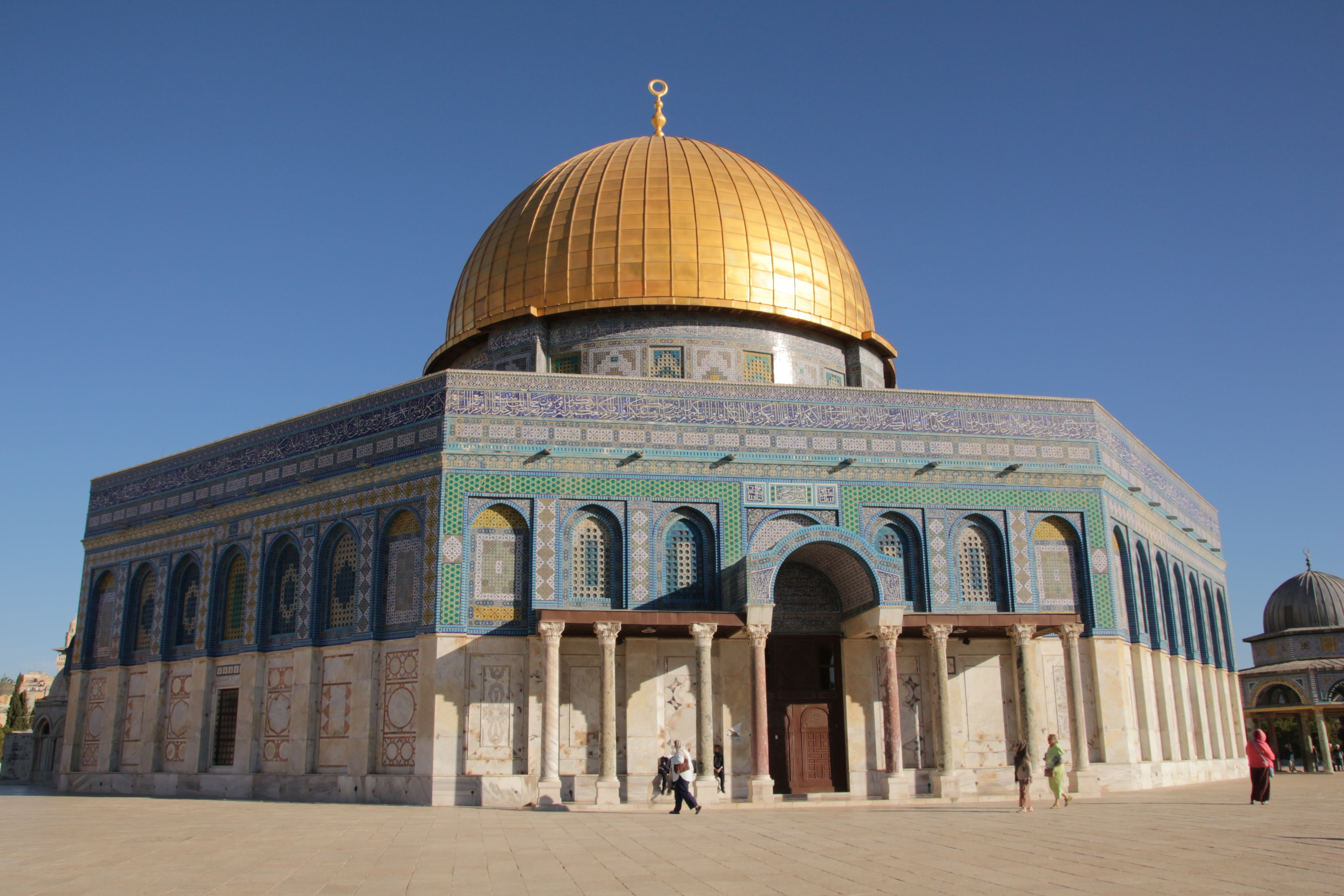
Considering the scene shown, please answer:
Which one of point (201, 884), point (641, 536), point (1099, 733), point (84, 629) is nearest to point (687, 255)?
point (641, 536)

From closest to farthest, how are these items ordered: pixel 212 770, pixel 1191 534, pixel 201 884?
1. pixel 201 884
2. pixel 212 770
3. pixel 1191 534

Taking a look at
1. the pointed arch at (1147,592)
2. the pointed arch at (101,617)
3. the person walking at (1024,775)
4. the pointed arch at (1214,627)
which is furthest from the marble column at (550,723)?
the pointed arch at (1214,627)

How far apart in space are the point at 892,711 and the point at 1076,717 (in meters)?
3.55

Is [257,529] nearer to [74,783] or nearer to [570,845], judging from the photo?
[74,783]

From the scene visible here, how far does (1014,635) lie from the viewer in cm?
1981

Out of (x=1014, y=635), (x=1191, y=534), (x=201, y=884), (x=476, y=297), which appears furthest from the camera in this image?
(x=1191, y=534)

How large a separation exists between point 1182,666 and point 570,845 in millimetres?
18219

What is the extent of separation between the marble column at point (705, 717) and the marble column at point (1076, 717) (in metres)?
6.05

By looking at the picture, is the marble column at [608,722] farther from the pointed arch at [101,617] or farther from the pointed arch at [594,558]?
the pointed arch at [101,617]

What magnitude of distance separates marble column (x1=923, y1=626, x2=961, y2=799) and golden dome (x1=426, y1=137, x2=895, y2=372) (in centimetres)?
815

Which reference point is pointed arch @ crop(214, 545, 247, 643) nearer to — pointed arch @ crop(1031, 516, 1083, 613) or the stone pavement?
the stone pavement

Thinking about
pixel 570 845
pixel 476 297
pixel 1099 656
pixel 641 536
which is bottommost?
pixel 570 845

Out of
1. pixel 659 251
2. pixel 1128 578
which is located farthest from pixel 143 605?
pixel 1128 578

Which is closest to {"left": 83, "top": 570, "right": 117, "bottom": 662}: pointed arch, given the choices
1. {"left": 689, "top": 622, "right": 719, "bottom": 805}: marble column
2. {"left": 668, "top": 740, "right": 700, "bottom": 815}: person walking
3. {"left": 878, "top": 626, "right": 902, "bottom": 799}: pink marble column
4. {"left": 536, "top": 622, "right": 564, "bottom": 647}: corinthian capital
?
{"left": 536, "top": 622, "right": 564, "bottom": 647}: corinthian capital
